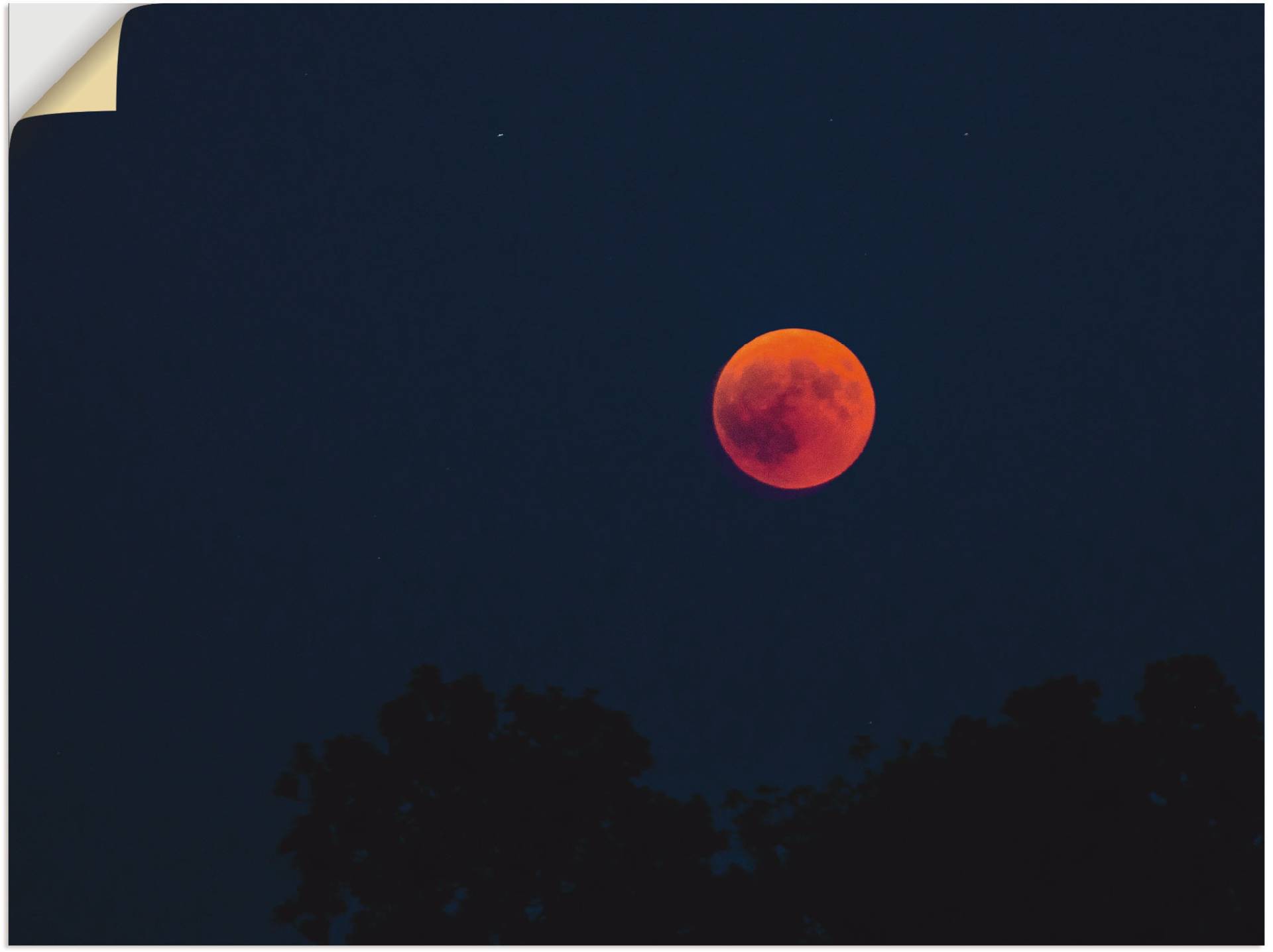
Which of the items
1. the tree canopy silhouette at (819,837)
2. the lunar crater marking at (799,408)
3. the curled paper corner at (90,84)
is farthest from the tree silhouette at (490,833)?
the curled paper corner at (90,84)

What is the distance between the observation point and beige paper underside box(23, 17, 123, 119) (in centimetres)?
702

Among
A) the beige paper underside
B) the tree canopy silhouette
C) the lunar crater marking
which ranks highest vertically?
the beige paper underside

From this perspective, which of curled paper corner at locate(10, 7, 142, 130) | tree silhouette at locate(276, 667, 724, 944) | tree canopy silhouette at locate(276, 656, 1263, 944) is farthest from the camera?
curled paper corner at locate(10, 7, 142, 130)

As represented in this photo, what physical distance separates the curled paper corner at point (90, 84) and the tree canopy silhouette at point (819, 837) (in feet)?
15.5

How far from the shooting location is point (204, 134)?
7730 millimetres

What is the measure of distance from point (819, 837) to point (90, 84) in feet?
23.3

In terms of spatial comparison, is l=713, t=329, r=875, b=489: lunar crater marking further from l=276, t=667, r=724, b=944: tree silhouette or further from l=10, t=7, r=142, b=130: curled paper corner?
l=10, t=7, r=142, b=130: curled paper corner

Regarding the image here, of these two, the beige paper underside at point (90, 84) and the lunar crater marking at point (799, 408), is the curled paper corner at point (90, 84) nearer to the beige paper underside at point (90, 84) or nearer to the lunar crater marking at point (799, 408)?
the beige paper underside at point (90, 84)

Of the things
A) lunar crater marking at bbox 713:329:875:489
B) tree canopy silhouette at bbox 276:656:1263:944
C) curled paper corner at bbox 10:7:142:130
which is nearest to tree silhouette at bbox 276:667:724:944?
tree canopy silhouette at bbox 276:656:1263:944

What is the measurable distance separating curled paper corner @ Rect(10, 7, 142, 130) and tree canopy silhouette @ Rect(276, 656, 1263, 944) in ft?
15.5

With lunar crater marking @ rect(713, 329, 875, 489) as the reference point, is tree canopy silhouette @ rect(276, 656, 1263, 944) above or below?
below

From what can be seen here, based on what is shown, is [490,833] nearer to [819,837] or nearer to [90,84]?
[819,837]

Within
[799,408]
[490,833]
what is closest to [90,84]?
[799,408]

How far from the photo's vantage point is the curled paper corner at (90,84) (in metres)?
7.02
